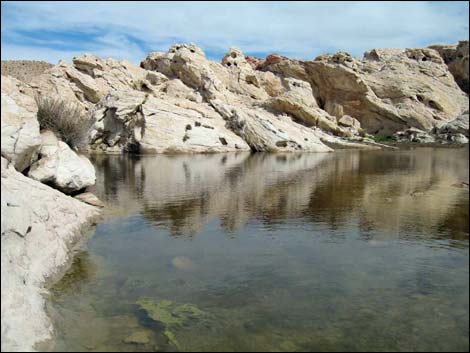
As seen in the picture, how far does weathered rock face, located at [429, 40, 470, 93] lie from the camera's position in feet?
285

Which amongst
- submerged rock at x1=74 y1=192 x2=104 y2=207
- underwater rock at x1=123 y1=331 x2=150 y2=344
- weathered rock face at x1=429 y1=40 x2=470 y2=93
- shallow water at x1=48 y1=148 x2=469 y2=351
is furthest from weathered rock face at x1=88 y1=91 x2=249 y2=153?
weathered rock face at x1=429 y1=40 x2=470 y2=93

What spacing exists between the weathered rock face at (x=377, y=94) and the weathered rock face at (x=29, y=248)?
62.7 metres

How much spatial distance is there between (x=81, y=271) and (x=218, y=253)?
3286mm

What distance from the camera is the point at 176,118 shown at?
4175 cm

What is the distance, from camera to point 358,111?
71250mm

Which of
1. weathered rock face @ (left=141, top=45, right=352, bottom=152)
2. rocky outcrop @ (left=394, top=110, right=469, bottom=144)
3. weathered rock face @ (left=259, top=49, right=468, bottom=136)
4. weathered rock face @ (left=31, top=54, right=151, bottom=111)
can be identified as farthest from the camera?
weathered rock face @ (left=259, top=49, right=468, bottom=136)

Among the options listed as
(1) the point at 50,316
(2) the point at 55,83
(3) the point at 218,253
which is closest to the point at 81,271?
(1) the point at 50,316

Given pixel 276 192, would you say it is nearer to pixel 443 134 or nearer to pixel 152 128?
pixel 152 128

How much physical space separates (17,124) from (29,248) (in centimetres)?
352

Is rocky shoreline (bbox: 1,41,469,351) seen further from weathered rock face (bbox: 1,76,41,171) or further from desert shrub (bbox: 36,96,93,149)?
desert shrub (bbox: 36,96,93,149)

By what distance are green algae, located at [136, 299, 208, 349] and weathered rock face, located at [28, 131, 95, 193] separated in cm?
738

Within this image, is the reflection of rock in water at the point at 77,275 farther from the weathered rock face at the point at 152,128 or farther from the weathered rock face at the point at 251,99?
the weathered rock face at the point at 251,99

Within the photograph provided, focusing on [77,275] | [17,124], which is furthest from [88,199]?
[77,275]

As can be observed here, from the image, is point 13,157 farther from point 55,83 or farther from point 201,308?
point 55,83
